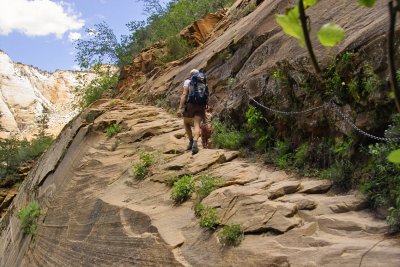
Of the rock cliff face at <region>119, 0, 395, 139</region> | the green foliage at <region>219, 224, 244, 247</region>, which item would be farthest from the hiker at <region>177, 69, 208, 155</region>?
the green foliage at <region>219, 224, 244, 247</region>

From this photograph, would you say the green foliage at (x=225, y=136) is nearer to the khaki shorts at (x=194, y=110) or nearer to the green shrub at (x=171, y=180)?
the khaki shorts at (x=194, y=110)

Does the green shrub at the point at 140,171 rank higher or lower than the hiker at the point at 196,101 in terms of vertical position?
lower

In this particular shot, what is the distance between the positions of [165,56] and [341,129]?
1147cm

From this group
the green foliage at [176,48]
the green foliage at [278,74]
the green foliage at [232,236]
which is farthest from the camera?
the green foliage at [176,48]

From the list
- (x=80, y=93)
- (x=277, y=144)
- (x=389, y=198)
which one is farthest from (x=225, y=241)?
(x=80, y=93)

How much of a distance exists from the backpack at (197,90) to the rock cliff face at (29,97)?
2934cm

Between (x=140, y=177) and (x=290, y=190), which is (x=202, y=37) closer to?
(x=140, y=177)

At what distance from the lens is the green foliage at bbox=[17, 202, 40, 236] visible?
1092 cm

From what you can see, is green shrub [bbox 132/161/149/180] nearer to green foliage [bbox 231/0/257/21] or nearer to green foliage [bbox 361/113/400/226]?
green foliage [bbox 361/113/400/226]

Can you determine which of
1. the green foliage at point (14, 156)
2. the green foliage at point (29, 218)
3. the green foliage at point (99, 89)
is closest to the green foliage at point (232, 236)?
the green foliage at point (29, 218)

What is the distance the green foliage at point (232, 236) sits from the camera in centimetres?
504

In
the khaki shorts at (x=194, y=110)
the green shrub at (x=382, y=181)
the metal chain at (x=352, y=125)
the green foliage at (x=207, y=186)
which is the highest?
the khaki shorts at (x=194, y=110)

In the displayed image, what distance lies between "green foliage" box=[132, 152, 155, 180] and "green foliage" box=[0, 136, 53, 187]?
11804 millimetres

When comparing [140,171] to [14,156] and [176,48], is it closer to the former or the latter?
[176,48]
